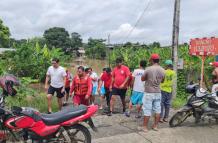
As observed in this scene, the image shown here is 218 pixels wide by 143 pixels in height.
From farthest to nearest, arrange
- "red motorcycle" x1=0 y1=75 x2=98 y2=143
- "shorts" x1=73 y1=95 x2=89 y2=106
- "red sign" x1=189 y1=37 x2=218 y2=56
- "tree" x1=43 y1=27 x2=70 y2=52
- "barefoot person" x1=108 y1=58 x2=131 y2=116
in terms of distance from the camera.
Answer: "tree" x1=43 y1=27 x2=70 y2=52, "red sign" x1=189 y1=37 x2=218 y2=56, "barefoot person" x1=108 y1=58 x2=131 y2=116, "shorts" x1=73 y1=95 x2=89 y2=106, "red motorcycle" x1=0 y1=75 x2=98 y2=143

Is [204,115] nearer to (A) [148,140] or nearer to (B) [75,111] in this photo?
(A) [148,140]

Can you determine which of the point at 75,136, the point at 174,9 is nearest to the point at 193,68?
the point at 174,9

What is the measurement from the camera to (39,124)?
5.43m

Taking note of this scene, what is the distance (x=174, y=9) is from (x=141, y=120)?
4872 millimetres

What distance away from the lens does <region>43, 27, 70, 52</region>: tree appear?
54.8 metres

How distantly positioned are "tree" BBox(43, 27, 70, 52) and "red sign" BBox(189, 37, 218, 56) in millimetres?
42486

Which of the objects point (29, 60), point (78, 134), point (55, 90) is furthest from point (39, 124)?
point (29, 60)

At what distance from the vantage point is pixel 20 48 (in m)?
19.9

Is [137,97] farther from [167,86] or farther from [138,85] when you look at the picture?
[167,86]

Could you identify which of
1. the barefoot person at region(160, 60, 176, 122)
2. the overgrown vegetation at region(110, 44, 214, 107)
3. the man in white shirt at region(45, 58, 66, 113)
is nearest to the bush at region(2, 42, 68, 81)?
the overgrown vegetation at region(110, 44, 214, 107)

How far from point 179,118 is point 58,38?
4933 cm

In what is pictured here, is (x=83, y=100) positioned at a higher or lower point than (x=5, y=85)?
lower

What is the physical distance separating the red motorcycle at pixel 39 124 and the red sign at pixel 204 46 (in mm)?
7529

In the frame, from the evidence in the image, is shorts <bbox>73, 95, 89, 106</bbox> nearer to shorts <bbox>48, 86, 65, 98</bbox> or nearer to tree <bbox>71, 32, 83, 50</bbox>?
shorts <bbox>48, 86, 65, 98</bbox>
